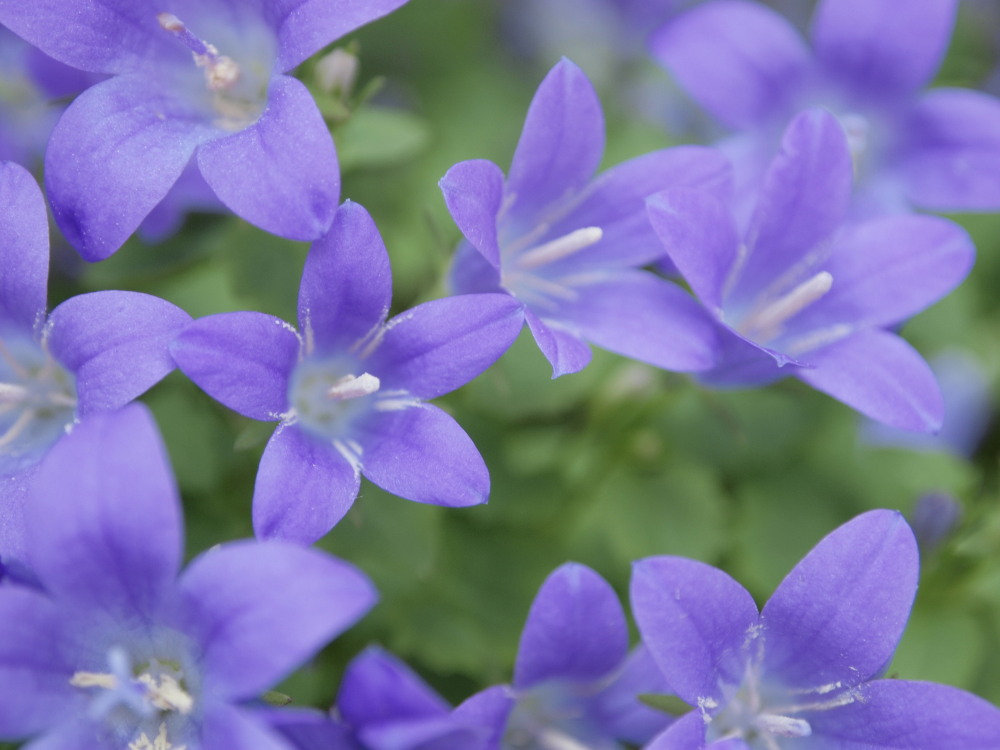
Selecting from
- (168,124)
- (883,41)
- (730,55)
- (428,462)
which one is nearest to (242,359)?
(428,462)

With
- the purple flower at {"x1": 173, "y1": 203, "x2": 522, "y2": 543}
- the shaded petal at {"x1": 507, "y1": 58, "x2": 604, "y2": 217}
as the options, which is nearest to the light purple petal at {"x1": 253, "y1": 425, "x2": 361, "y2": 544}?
the purple flower at {"x1": 173, "y1": 203, "x2": 522, "y2": 543}

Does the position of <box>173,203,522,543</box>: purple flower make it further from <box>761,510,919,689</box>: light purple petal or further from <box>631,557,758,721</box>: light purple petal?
<box>761,510,919,689</box>: light purple petal

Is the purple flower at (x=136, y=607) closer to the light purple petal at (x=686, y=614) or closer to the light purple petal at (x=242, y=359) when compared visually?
the light purple petal at (x=242, y=359)

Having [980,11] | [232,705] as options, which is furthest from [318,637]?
[980,11]

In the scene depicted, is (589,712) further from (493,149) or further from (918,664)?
(493,149)

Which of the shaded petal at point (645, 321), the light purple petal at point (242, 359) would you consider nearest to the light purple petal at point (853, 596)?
the shaded petal at point (645, 321)

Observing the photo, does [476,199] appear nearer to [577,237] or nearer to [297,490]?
[577,237]
